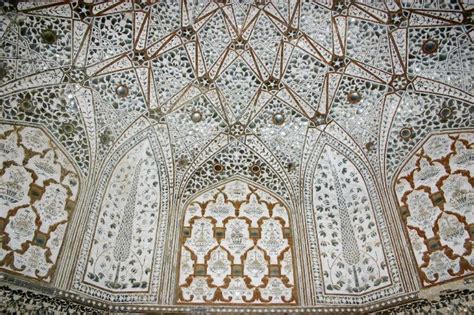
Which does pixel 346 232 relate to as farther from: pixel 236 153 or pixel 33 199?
pixel 33 199

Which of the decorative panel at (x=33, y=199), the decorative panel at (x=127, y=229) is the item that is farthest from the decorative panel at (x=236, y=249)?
the decorative panel at (x=33, y=199)

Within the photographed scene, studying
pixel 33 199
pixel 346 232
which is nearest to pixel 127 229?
pixel 33 199

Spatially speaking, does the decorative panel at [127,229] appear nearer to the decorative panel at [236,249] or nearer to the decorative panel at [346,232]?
the decorative panel at [236,249]

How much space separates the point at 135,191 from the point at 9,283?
272 centimetres

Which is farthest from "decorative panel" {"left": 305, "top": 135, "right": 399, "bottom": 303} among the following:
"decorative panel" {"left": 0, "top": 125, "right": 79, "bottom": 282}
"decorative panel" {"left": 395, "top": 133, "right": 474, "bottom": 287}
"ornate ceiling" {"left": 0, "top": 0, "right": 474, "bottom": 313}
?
"decorative panel" {"left": 0, "top": 125, "right": 79, "bottom": 282}

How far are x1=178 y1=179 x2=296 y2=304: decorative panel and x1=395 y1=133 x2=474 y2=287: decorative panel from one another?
218 cm

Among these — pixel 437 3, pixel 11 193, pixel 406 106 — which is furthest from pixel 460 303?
pixel 11 193

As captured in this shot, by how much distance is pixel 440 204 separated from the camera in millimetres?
7418

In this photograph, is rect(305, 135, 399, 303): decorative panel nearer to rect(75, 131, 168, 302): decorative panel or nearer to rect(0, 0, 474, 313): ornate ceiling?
rect(0, 0, 474, 313): ornate ceiling

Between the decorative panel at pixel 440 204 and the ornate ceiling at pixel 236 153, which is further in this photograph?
the ornate ceiling at pixel 236 153

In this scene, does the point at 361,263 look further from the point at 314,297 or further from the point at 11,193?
the point at 11,193

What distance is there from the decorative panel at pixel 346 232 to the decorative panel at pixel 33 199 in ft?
14.2

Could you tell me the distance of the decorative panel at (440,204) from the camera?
22.5 ft

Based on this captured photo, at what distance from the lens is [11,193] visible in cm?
693
